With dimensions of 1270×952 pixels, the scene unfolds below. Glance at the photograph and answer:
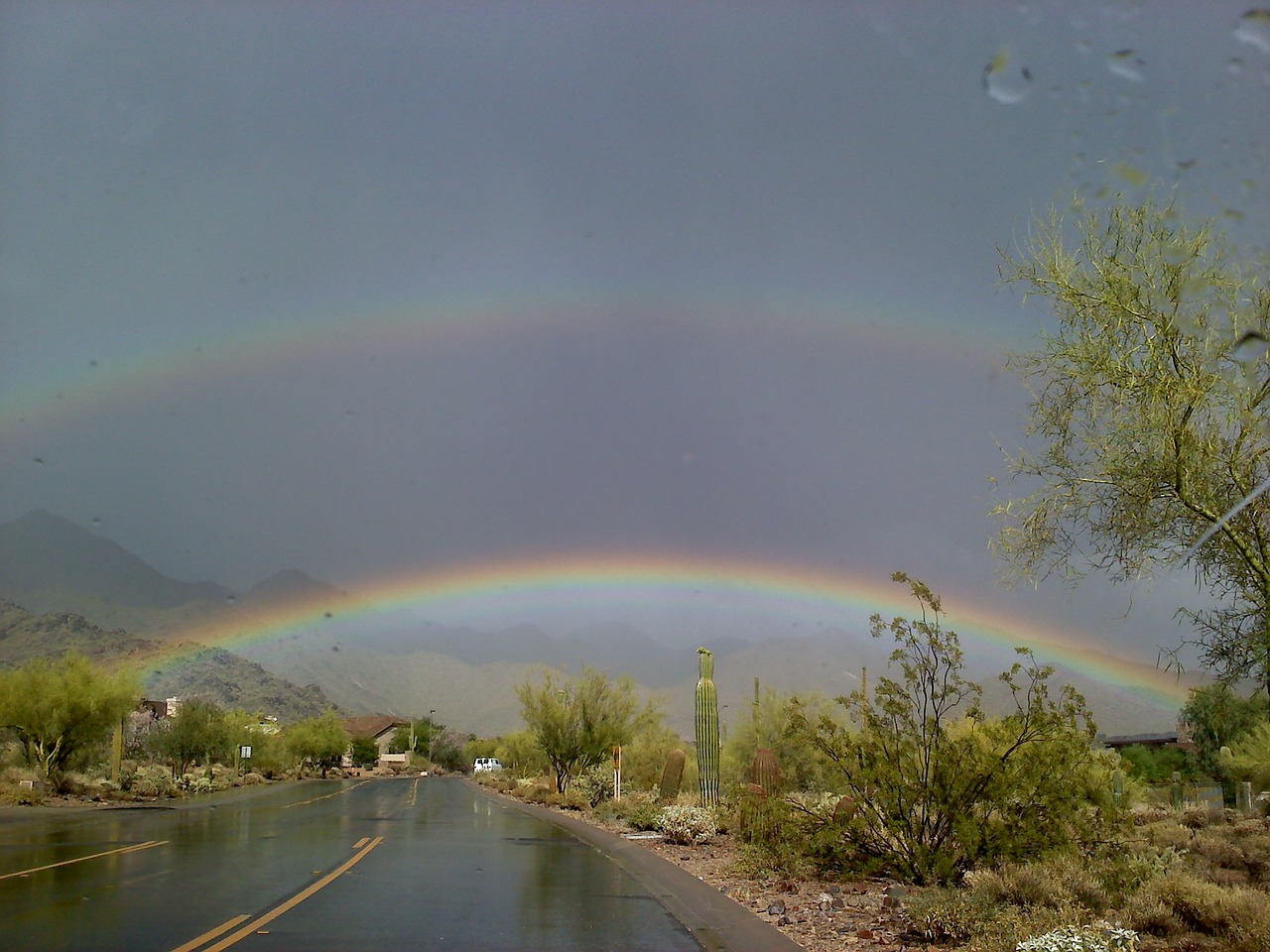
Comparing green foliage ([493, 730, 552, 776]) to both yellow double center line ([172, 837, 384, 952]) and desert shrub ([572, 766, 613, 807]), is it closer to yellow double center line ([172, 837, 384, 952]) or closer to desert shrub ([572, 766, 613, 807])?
desert shrub ([572, 766, 613, 807])

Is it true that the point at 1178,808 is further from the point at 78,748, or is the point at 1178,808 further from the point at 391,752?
the point at 391,752

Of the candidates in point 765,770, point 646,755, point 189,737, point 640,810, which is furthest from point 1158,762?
point 189,737

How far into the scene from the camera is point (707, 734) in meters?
29.2

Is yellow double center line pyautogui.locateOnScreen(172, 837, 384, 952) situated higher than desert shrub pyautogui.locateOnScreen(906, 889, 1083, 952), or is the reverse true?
desert shrub pyautogui.locateOnScreen(906, 889, 1083, 952)

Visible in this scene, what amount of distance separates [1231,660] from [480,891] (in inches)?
417

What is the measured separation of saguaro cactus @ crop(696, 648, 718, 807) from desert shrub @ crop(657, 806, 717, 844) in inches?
105

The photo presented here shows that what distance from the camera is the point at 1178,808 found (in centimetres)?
2931

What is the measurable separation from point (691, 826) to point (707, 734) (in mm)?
4857

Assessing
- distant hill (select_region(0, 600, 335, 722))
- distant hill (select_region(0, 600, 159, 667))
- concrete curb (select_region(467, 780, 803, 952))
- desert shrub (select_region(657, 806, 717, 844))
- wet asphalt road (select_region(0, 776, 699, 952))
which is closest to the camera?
wet asphalt road (select_region(0, 776, 699, 952))

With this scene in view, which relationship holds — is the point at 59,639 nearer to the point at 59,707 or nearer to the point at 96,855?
the point at 59,707

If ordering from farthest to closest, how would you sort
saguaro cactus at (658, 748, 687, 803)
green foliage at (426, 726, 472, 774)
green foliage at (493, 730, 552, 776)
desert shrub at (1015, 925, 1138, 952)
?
green foliage at (426, 726, 472, 774), green foliage at (493, 730, 552, 776), saguaro cactus at (658, 748, 687, 803), desert shrub at (1015, 925, 1138, 952)

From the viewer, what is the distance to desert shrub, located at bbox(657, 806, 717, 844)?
2427 cm

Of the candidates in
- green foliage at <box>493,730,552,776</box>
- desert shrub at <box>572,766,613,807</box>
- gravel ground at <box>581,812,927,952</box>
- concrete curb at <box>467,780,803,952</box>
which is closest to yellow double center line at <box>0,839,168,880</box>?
concrete curb at <box>467,780,803,952</box>

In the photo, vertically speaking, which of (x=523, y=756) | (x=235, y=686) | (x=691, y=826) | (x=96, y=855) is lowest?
(x=96, y=855)
